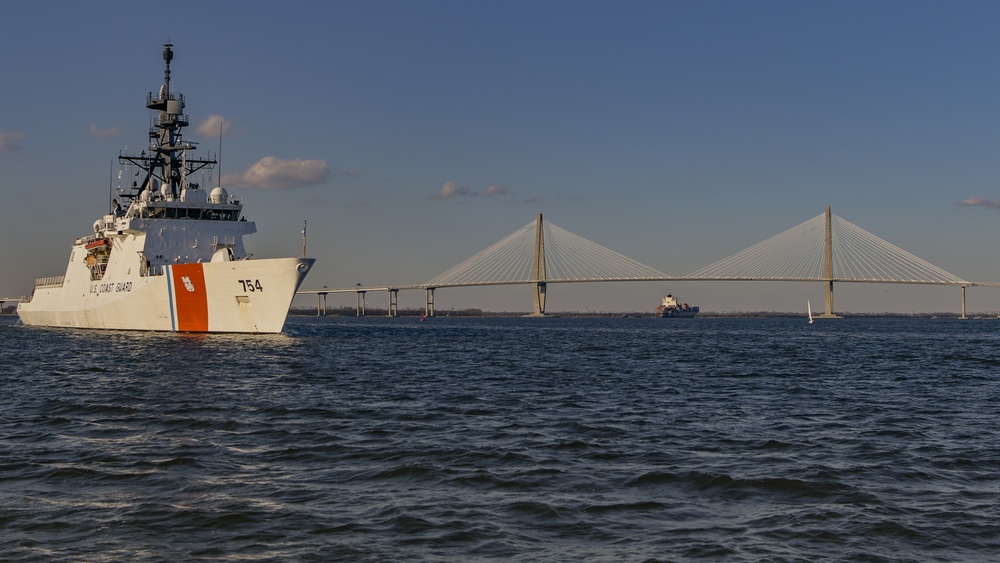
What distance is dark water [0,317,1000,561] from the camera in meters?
7.54

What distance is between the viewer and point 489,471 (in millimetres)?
10336

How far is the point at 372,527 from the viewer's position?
7.88 meters

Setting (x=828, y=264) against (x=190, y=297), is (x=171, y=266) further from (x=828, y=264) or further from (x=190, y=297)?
(x=828, y=264)

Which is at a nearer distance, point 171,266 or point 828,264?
point 171,266

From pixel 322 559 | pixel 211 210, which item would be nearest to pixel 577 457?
pixel 322 559

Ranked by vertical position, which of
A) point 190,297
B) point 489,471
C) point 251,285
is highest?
point 251,285

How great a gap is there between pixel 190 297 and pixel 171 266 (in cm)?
160

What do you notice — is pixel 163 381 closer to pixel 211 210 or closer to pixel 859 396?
pixel 859 396

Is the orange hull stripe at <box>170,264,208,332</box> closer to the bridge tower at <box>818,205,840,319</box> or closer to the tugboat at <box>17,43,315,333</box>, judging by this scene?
the tugboat at <box>17,43,315,333</box>

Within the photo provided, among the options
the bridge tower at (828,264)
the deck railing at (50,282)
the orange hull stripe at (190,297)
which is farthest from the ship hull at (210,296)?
the bridge tower at (828,264)

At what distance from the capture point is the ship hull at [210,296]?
3662cm

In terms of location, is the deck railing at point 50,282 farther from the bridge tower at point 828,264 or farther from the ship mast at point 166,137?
the bridge tower at point 828,264

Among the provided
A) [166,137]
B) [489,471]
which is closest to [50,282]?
[166,137]

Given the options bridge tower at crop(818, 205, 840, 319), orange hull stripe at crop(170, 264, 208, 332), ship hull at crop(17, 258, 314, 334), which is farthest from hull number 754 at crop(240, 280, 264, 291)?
bridge tower at crop(818, 205, 840, 319)
